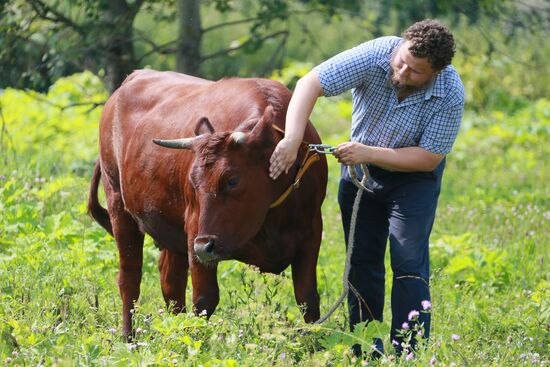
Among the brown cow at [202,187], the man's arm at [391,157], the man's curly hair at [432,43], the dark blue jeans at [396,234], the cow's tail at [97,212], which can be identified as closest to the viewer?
the man's curly hair at [432,43]

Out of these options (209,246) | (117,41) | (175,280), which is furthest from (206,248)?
(117,41)

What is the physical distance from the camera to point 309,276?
19.7 feet

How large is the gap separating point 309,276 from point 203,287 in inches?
24.3

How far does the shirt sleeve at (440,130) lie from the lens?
5500mm

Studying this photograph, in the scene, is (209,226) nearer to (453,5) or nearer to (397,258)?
(397,258)

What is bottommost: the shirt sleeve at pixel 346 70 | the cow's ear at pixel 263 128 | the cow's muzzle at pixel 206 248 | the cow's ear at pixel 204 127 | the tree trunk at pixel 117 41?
the tree trunk at pixel 117 41

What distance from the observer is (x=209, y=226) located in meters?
5.35

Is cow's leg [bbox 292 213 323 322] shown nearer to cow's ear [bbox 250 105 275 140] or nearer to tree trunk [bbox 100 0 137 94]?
cow's ear [bbox 250 105 275 140]

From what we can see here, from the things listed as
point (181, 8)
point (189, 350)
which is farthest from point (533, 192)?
point (189, 350)

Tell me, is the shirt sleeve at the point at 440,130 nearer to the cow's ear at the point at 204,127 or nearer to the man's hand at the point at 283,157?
the man's hand at the point at 283,157

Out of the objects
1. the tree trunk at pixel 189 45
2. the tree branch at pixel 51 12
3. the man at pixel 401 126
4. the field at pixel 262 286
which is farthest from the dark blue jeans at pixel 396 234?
the tree branch at pixel 51 12

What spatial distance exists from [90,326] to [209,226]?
82 cm

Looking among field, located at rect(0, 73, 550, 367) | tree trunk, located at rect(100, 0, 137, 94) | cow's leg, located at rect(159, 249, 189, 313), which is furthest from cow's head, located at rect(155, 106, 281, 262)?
tree trunk, located at rect(100, 0, 137, 94)

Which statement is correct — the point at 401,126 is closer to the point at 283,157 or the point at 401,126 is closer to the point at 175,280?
the point at 283,157
